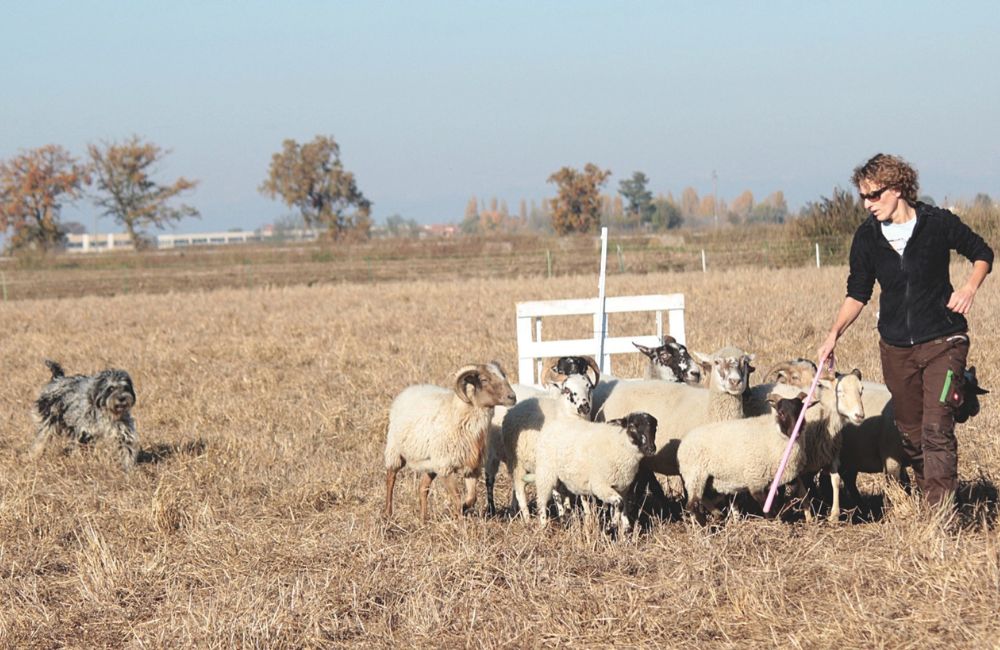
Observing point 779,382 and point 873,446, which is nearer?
point 873,446

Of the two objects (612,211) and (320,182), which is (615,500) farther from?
(612,211)

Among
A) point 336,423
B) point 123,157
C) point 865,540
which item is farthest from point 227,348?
point 123,157

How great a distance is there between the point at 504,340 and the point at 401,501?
9.96m

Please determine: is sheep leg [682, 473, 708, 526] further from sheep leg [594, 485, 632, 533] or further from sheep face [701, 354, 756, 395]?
sheep face [701, 354, 756, 395]

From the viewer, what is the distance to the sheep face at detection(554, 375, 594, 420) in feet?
27.2

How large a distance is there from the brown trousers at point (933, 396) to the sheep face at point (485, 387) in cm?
258

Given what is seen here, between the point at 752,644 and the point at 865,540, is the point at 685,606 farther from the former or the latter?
the point at 865,540

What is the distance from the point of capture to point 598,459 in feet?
24.8

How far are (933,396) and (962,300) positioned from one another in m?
0.62

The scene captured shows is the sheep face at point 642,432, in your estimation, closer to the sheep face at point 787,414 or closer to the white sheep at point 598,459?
the white sheep at point 598,459

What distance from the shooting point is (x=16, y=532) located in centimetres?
813

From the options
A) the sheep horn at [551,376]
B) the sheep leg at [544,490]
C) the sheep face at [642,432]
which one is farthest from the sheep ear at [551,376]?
the sheep face at [642,432]

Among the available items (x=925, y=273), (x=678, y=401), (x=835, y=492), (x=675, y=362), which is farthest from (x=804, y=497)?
(x=675, y=362)

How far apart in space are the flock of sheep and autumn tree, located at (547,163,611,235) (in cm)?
7648
